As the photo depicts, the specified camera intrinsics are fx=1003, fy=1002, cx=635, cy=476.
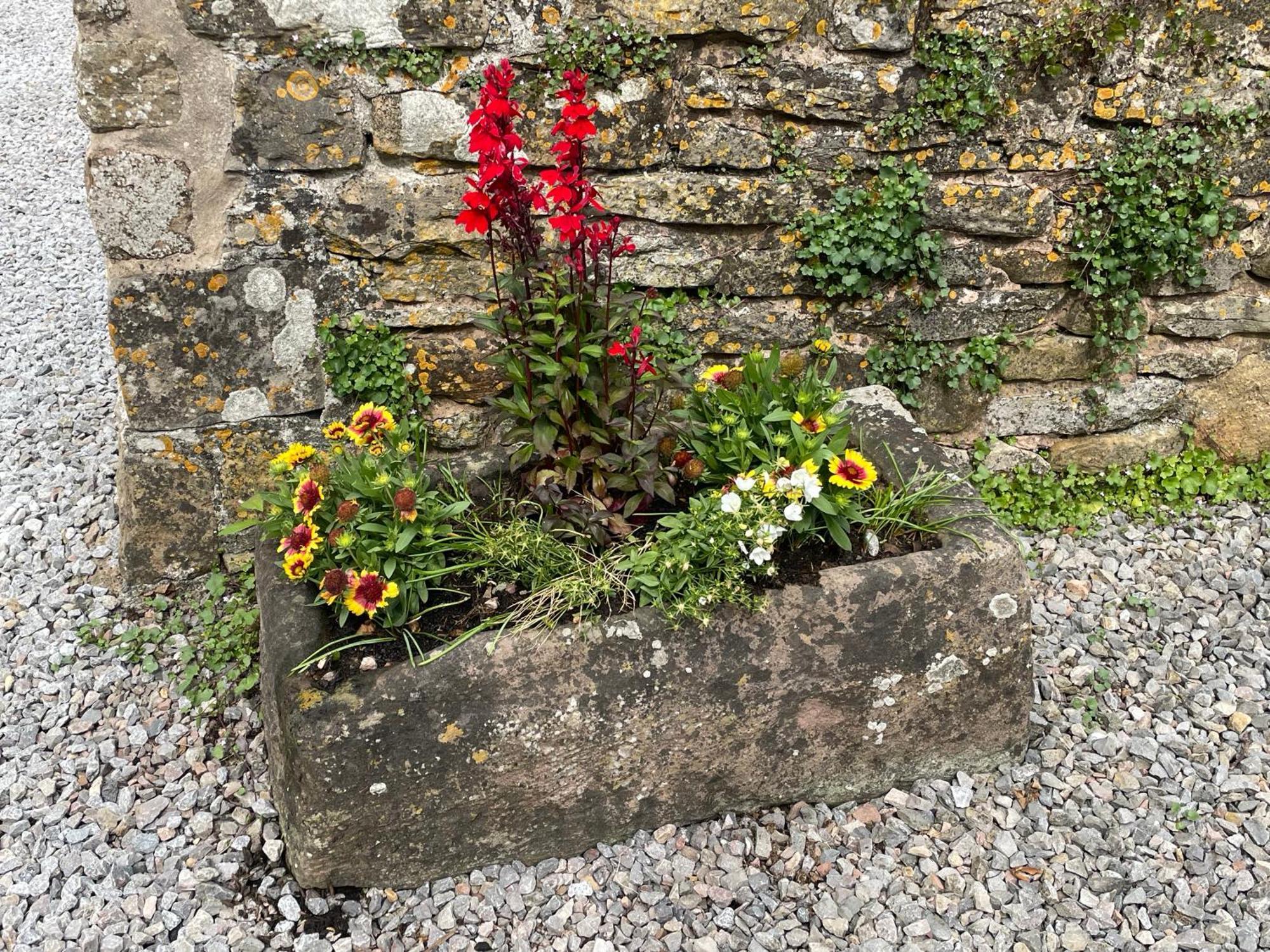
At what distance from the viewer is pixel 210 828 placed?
2506 millimetres

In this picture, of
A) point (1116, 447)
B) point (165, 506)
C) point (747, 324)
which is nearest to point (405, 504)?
point (165, 506)

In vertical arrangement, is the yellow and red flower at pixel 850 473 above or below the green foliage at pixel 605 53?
below

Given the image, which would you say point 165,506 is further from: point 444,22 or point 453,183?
point 444,22

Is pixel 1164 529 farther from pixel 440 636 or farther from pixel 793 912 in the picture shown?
pixel 440 636

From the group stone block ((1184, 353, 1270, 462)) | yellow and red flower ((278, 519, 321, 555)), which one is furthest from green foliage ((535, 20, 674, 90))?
stone block ((1184, 353, 1270, 462))

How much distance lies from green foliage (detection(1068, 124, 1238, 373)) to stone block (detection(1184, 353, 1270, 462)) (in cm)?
46

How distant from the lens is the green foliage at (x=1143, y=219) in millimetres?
3133

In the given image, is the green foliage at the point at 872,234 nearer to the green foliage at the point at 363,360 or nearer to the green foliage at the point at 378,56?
the green foliage at the point at 378,56

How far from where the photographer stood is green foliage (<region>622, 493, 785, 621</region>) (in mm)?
2318

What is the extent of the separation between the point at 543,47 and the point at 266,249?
0.96 meters

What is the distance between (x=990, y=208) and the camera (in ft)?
10.3

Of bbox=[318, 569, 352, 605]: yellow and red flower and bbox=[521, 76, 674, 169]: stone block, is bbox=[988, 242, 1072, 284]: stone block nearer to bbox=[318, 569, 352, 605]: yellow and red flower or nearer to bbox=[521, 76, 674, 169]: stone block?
bbox=[521, 76, 674, 169]: stone block

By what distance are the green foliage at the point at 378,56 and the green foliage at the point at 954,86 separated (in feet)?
4.30

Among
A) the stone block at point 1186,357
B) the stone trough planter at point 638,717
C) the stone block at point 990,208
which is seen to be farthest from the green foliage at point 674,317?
the stone block at point 1186,357
